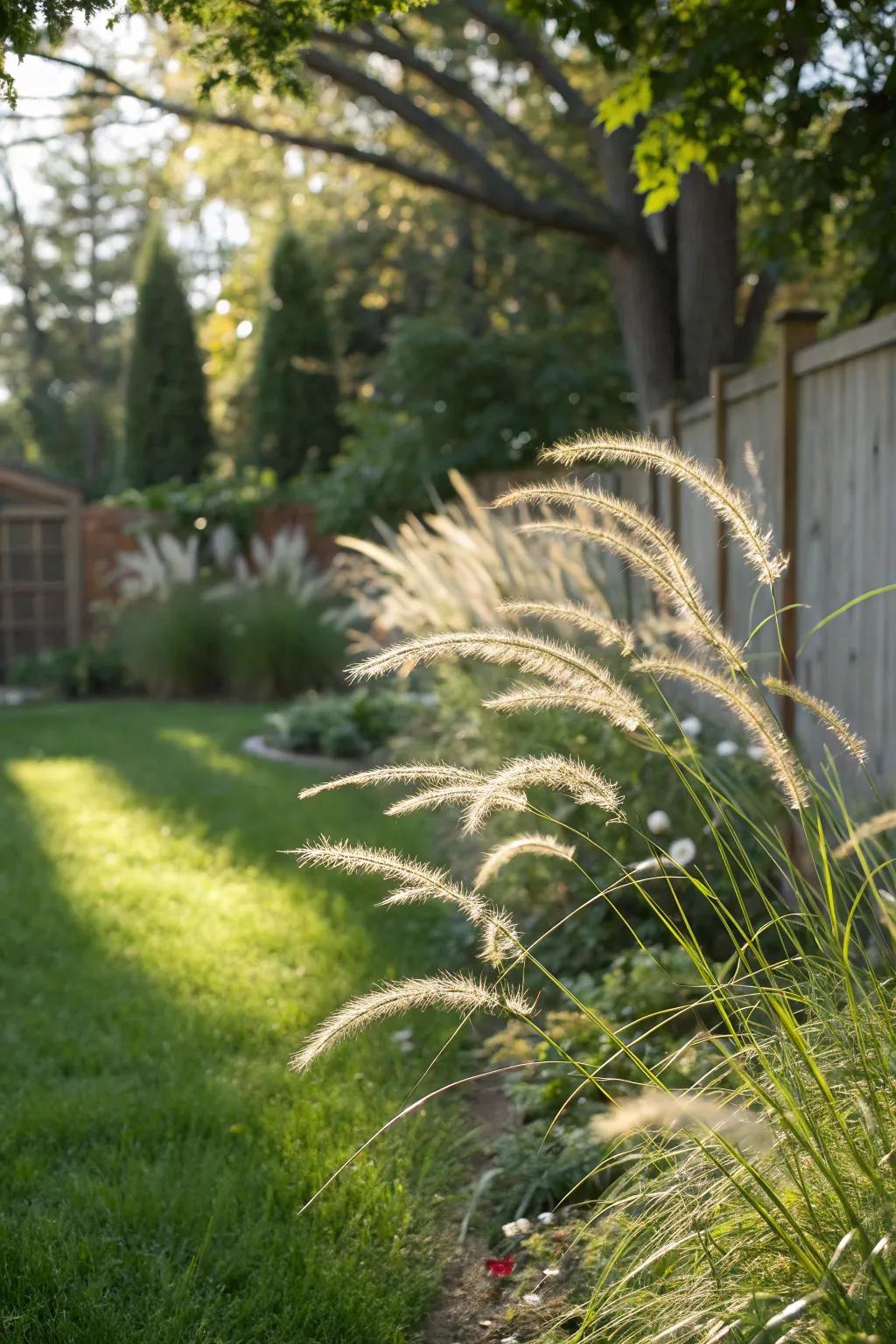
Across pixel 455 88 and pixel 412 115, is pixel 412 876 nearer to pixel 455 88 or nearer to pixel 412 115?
pixel 412 115

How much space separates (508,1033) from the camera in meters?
3.08

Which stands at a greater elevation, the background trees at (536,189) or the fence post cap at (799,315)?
the background trees at (536,189)

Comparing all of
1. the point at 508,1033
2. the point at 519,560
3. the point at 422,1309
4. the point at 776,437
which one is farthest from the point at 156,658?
the point at 422,1309

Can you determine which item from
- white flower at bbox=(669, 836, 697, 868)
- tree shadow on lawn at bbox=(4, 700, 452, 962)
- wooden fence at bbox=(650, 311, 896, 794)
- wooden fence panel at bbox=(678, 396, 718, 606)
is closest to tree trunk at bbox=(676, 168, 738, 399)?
wooden fence panel at bbox=(678, 396, 718, 606)

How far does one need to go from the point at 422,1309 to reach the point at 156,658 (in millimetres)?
9251

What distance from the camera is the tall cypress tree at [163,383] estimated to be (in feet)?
65.4

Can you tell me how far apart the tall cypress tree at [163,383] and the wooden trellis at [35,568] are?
A: 621 cm

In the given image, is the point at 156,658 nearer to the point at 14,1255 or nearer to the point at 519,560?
the point at 519,560

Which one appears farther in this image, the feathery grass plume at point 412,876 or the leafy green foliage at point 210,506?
the leafy green foliage at point 210,506

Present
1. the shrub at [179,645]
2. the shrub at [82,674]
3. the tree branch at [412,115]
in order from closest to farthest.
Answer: the tree branch at [412,115] → the shrub at [179,645] → the shrub at [82,674]

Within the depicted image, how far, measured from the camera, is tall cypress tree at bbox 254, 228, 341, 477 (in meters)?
18.2

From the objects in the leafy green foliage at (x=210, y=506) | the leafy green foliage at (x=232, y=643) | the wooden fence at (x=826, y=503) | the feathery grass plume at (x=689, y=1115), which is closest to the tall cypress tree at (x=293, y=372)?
the leafy green foliage at (x=210, y=506)

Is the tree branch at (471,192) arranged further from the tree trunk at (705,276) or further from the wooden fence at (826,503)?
the wooden fence at (826,503)

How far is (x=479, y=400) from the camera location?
9672 millimetres
